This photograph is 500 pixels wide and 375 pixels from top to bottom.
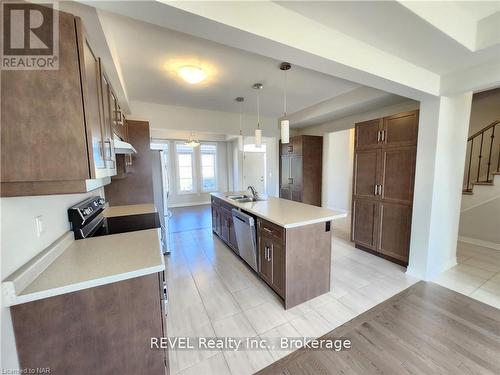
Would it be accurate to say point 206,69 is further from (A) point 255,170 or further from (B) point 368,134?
(A) point 255,170

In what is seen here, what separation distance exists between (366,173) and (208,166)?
567 centimetres

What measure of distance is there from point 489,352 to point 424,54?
254cm

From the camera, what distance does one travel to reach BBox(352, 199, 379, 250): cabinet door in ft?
10.2

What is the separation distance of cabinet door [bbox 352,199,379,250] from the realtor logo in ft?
11.9

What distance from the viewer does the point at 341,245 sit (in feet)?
11.9

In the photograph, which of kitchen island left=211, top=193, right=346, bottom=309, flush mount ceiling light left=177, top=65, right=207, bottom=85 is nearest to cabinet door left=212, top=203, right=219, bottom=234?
kitchen island left=211, top=193, right=346, bottom=309

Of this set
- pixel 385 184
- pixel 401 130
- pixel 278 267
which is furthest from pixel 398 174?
pixel 278 267

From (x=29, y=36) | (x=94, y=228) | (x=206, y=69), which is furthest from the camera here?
(x=206, y=69)

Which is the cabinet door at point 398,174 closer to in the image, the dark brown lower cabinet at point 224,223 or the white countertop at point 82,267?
the dark brown lower cabinet at point 224,223

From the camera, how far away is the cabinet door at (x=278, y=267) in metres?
2.01

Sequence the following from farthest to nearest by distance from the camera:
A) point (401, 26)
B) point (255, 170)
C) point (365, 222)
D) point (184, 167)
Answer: point (184, 167), point (255, 170), point (365, 222), point (401, 26)

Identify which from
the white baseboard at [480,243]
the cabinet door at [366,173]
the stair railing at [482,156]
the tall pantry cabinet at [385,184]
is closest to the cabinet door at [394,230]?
the tall pantry cabinet at [385,184]

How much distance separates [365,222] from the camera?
3.23 meters

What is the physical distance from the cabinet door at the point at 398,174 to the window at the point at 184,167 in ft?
19.8
